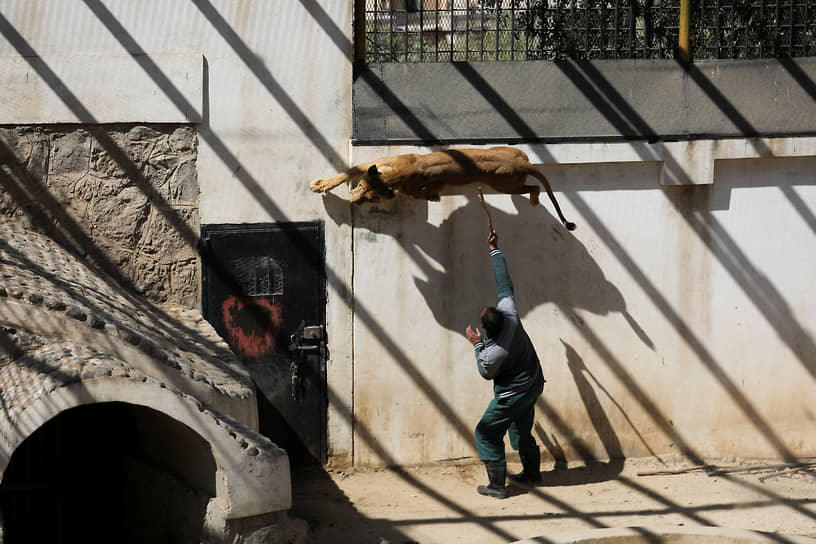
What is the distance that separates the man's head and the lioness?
1.06 m

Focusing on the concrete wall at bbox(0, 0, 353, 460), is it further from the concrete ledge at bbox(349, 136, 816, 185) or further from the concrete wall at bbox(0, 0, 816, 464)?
the concrete ledge at bbox(349, 136, 816, 185)

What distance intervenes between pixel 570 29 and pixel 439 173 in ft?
6.12

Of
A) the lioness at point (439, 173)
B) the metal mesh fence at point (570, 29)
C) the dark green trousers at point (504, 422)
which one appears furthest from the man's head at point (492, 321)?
the metal mesh fence at point (570, 29)

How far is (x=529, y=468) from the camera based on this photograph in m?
7.51

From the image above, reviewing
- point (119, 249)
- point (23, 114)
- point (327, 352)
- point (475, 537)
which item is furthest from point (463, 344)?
point (23, 114)

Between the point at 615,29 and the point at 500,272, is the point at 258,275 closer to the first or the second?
the point at 500,272

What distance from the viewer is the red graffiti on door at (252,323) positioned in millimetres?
7641

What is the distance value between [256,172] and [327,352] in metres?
1.59

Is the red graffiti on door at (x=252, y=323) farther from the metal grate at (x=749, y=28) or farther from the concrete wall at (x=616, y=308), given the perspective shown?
the metal grate at (x=749, y=28)

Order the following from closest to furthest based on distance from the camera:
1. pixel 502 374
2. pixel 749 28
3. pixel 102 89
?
pixel 502 374 → pixel 102 89 → pixel 749 28

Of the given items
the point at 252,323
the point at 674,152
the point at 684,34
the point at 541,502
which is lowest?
the point at 541,502

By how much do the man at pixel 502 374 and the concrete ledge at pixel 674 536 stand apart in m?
1.12

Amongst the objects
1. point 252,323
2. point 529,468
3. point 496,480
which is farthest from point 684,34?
point 252,323

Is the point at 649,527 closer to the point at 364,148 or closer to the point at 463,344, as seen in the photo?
the point at 463,344
